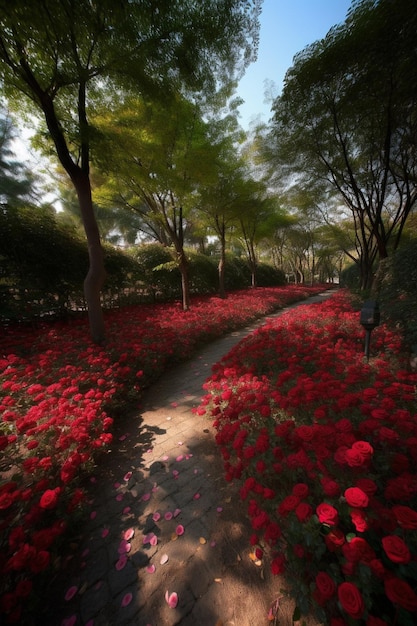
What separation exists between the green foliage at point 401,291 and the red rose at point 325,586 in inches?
139

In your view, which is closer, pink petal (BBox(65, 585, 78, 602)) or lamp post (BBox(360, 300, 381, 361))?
pink petal (BBox(65, 585, 78, 602))

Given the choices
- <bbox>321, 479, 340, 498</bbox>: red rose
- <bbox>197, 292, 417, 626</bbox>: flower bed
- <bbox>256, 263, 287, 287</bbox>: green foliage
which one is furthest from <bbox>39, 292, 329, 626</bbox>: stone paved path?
<bbox>256, 263, 287, 287</bbox>: green foliage

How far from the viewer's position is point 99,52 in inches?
147

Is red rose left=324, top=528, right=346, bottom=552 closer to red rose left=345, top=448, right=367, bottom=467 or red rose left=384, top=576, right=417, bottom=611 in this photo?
red rose left=384, top=576, right=417, bottom=611

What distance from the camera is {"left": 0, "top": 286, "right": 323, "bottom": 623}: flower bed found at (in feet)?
5.00

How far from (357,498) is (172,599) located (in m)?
1.52

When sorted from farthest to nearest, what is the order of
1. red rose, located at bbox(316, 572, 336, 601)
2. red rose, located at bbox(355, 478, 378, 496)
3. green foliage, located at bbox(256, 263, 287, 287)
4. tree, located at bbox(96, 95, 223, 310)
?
green foliage, located at bbox(256, 263, 287, 287) → tree, located at bbox(96, 95, 223, 310) → red rose, located at bbox(355, 478, 378, 496) → red rose, located at bbox(316, 572, 336, 601)

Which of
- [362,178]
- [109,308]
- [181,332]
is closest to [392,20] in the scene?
[362,178]

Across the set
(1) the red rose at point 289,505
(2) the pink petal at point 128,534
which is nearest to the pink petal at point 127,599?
(2) the pink petal at point 128,534

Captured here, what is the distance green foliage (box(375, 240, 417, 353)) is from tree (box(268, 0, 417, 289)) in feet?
7.68

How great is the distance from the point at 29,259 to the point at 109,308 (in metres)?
3.00

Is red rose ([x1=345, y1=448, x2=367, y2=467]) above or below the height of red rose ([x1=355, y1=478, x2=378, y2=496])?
above

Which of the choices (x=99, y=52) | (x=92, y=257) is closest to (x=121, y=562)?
(x=92, y=257)

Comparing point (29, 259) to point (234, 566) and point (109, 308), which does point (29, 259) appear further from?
point (234, 566)
